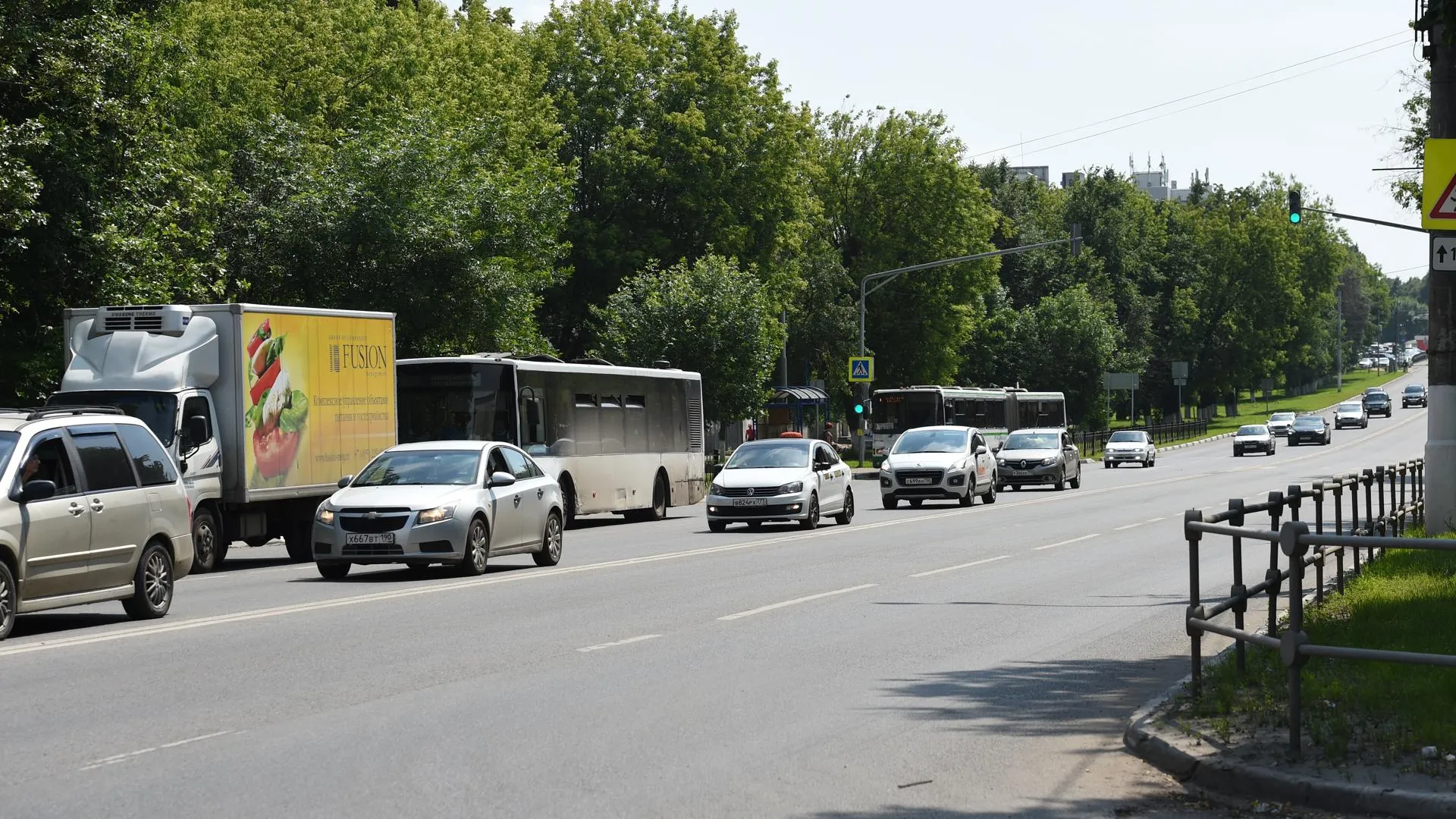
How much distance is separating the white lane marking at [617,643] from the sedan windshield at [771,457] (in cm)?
1653

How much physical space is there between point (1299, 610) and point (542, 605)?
8833 mm

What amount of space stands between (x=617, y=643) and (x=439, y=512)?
668 centimetres

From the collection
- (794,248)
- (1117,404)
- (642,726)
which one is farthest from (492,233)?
(1117,404)

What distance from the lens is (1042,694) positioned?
10602mm

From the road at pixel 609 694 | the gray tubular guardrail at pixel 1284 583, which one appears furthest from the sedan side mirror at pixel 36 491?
the gray tubular guardrail at pixel 1284 583

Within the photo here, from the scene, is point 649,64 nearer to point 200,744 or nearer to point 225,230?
point 225,230

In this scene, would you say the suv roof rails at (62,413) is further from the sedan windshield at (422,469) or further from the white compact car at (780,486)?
the white compact car at (780,486)

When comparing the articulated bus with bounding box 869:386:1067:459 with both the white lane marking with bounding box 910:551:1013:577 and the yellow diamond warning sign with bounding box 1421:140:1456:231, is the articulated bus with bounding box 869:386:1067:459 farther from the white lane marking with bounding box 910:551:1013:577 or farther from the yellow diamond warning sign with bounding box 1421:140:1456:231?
the yellow diamond warning sign with bounding box 1421:140:1456:231

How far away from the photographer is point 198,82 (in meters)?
42.8

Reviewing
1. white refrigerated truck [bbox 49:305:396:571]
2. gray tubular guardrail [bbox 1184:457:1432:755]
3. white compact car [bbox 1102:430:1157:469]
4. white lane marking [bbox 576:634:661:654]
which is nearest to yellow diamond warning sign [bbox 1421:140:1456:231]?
gray tubular guardrail [bbox 1184:457:1432:755]

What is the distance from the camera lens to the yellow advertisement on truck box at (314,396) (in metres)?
22.9

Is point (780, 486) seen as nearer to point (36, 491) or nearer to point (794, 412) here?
point (36, 491)

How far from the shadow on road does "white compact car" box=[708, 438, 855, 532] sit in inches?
669

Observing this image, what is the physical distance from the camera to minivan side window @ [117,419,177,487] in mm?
15258
